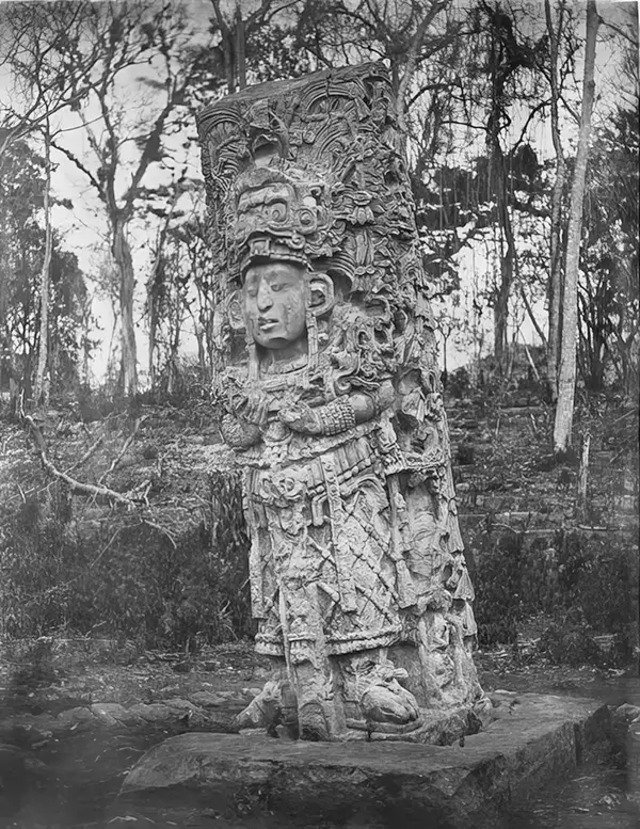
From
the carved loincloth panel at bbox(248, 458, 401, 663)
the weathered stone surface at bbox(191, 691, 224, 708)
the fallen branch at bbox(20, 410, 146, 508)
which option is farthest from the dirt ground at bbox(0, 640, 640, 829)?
the carved loincloth panel at bbox(248, 458, 401, 663)

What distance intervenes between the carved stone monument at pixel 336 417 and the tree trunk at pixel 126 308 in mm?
3642

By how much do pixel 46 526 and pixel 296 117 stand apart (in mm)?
4858

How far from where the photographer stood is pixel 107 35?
10750 millimetres

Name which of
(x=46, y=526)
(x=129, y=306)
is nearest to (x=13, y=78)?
(x=129, y=306)

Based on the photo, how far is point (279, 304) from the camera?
6980 millimetres

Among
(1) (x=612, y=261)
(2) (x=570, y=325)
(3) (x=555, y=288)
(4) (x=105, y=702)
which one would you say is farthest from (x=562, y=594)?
(4) (x=105, y=702)

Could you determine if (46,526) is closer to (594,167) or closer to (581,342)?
(581,342)

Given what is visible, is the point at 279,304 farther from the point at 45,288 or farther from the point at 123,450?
the point at 45,288

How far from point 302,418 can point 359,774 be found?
181 centimetres

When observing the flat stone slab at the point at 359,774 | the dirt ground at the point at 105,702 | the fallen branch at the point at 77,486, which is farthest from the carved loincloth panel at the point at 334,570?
the fallen branch at the point at 77,486

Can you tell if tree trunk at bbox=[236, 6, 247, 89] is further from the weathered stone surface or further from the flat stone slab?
the flat stone slab

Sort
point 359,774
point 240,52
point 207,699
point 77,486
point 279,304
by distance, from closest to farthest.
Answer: point 359,774
point 279,304
point 207,699
point 240,52
point 77,486

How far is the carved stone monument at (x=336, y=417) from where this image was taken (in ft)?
22.5

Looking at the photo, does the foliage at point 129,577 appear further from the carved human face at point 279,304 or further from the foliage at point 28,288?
the carved human face at point 279,304
